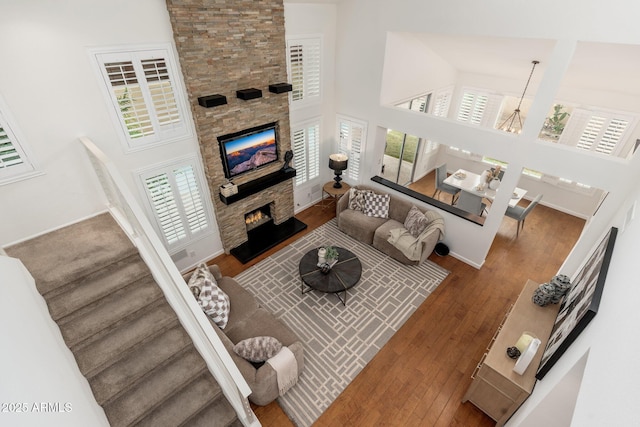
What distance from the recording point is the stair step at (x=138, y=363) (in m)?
3.03

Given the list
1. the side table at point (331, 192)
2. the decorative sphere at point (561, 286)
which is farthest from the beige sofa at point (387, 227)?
the decorative sphere at point (561, 286)

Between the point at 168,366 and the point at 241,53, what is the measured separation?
15.2ft

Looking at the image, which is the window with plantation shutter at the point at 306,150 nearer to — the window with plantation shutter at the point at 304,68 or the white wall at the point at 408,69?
the window with plantation shutter at the point at 304,68

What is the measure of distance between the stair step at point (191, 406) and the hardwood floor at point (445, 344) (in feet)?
2.29

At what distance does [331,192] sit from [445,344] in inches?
161

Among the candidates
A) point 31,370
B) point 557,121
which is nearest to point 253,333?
point 31,370

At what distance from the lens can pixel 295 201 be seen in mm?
7508

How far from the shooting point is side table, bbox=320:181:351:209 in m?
7.50

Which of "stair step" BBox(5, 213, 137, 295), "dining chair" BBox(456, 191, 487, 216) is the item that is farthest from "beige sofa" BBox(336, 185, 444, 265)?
"stair step" BBox(5, 213, 137, 295)

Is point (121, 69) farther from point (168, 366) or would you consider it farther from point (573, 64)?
point (573, 64)

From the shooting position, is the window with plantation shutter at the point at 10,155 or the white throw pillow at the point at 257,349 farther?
the white throw pillow at the point at 257,349

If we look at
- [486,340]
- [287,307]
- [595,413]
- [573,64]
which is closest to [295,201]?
[287,307]

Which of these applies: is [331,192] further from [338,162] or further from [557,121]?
[557,121]

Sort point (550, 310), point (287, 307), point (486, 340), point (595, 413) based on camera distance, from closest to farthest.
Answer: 1. point (595, 413)
2. point (550, 310)
3. point (486, 340)
4. point (287, 307)
